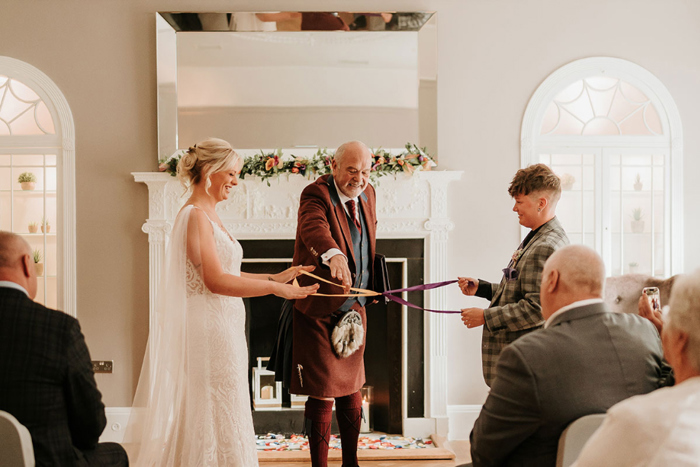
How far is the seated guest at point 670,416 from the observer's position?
975 mm

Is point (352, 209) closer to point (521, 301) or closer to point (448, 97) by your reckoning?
point (521, 301)

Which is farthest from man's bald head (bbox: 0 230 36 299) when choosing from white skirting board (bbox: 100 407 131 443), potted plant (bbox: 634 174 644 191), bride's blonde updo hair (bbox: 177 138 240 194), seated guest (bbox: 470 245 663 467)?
potted plant (bbox: 634 174 644 191)

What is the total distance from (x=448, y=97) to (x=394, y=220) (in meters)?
1.00

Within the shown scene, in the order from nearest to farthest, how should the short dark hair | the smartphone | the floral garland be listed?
the smartphone → the short dark hair → the floral garland

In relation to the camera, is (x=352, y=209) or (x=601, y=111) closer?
(x=352, y=209)

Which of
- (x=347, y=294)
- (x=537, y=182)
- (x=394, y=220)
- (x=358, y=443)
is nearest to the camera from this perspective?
(x=537, y=182)

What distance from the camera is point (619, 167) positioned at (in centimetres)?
427

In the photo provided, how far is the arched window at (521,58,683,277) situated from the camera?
13.9 feet

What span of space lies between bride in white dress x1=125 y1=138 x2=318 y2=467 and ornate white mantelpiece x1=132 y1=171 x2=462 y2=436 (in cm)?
173

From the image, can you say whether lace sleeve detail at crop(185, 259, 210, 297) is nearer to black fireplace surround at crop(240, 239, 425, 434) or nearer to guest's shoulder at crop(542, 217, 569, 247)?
guest's shoulder at crop(542, 217, 569, 247)

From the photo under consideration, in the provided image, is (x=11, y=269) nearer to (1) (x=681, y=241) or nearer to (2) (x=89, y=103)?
(2) (x=89, y=103)

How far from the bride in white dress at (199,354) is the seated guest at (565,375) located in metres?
1.07

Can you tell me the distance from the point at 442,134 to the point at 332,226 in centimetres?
178

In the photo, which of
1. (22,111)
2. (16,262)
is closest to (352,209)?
(16,262)
